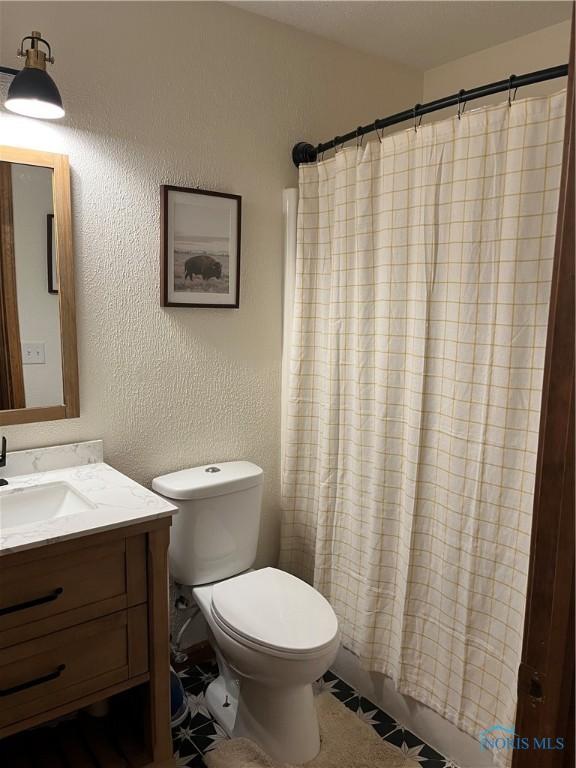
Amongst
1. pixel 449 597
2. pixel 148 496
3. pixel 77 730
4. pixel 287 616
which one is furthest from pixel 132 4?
pixel 77 730

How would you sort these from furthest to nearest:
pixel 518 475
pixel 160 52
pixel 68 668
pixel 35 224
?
1. pixel 160 52
2. pixel 35 224
3. pixel 518 475
4. pixel 68 668

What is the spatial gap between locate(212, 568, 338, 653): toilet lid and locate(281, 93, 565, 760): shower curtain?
29 centimetres

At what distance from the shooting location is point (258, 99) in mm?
2166

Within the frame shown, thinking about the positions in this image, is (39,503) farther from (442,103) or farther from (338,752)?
(442,103)

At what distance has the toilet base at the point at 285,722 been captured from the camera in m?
1.78

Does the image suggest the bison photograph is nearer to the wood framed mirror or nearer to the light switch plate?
the wood framed mirror

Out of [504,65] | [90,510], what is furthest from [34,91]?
[504,65]

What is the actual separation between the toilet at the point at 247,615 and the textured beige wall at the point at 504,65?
1844 millimetres

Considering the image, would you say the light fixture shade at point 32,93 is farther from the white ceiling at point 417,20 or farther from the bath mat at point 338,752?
the bath mat at point 338,752

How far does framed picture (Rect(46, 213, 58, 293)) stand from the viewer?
5.78ft

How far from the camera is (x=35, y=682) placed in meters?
1.39

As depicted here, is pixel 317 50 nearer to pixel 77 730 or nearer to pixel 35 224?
pixel 35 224

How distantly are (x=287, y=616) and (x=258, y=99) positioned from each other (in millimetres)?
1876

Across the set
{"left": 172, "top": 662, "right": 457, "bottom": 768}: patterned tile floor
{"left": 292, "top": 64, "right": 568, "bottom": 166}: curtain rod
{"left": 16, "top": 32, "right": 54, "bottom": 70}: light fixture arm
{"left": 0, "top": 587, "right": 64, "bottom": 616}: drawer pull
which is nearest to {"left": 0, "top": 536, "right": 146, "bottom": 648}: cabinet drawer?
{"left": 0, "top": 587, "right": 64, "bottom": 616}: drawer pull
